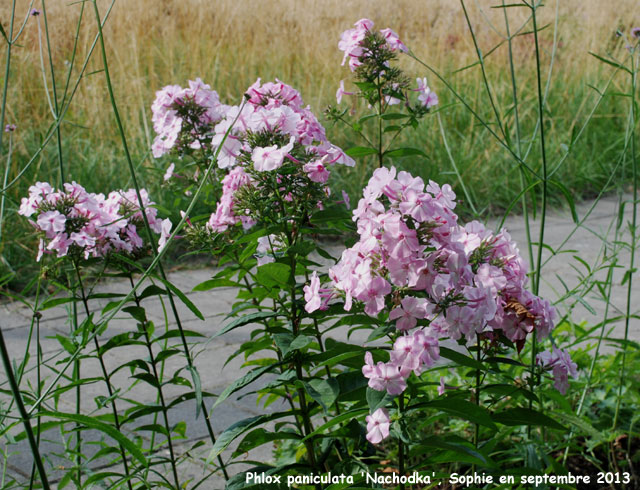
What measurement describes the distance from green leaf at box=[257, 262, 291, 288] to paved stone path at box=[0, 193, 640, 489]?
0.46 metres

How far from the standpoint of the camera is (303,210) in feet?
4.61

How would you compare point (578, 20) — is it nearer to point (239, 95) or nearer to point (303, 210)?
point (239, 95)

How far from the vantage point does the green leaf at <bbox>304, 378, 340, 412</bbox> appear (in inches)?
47.3

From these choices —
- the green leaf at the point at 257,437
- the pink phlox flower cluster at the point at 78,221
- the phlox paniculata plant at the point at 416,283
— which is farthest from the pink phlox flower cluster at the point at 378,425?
the pink phlox flower cluster at the point at 78,221

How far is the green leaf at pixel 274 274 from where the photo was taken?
1.34 metres

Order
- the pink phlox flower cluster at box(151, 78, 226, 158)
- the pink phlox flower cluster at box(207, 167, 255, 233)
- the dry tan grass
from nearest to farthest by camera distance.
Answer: the pink phlox flower cluster at box(207, 167, 255, 233) < the pink phlox flower cluster at box(151, 78, 226, 158) < the dry tan grass

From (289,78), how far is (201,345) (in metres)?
4.34

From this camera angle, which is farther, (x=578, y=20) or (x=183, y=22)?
(x=578, y=20)

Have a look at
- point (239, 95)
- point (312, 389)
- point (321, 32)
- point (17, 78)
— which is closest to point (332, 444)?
point (312, 389)

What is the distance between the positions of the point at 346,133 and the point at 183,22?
10.4ft

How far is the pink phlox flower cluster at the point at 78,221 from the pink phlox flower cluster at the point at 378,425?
0.65m

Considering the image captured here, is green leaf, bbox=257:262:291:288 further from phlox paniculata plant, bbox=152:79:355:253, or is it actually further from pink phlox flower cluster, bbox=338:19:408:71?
pink phlox flower cluster, bbox=338:19:408:71

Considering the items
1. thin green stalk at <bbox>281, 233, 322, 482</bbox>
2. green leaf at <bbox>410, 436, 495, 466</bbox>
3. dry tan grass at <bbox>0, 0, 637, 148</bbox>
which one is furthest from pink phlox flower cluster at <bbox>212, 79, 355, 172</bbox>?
dry tan grass at <bbox>0, 0, 637, 148</bbox>

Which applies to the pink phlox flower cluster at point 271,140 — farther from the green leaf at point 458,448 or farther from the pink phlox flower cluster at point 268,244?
the green leaf at point 458,448
